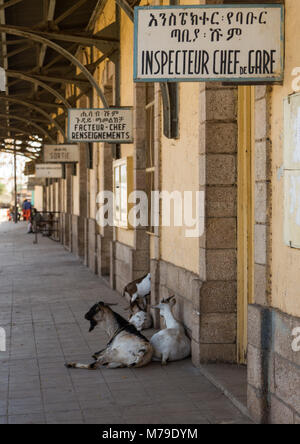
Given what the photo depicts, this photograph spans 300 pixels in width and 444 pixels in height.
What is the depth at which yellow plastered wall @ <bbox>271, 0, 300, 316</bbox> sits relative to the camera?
4.38 m

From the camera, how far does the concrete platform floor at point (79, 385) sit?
5.07 metres

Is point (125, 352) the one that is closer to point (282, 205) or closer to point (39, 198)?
point (282, 205)

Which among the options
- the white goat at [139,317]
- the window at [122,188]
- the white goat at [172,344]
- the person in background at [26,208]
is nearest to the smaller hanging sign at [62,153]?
the window at [122,188]

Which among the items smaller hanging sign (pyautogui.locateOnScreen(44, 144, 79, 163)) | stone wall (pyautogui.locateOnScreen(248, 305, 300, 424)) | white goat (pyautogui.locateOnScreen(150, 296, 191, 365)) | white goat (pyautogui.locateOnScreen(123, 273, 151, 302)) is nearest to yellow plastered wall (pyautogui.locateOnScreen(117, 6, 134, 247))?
white goat (pyautogui.locateOnScreen(123, 273, 151, 302))

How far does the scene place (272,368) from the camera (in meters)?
4.65

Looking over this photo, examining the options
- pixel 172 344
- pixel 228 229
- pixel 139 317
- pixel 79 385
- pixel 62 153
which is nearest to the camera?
pixel 79 385

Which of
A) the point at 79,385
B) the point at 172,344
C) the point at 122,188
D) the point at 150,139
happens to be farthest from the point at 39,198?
the point at 79,385

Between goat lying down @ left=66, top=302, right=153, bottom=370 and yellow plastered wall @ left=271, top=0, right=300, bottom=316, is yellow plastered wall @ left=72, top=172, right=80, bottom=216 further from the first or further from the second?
yellow plastered wall @ left=271, top=0, right=300, bottom=316

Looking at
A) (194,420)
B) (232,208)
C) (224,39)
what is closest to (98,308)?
(232,208)

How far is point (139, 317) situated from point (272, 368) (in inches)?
145

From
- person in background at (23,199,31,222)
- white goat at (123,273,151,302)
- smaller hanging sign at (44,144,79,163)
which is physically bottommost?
white goat at (123,273,151,302)

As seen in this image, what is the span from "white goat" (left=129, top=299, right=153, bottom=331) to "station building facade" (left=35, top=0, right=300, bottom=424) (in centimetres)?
16

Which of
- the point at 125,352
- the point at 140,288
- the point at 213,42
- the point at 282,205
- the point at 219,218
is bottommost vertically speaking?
the point at 125,352
